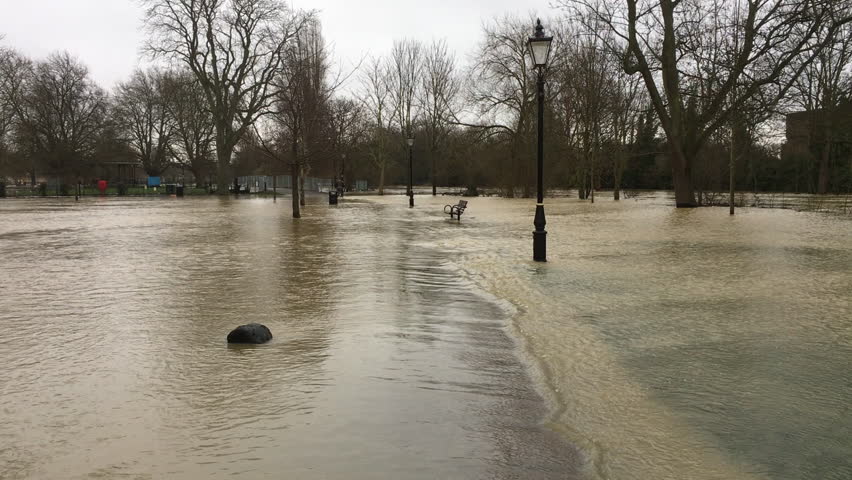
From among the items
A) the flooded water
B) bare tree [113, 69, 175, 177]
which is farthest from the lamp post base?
bare tree [113, 69, 175, 177]

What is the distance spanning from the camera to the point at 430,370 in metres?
5.18

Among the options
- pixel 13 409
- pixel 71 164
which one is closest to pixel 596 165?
pixel 13 409

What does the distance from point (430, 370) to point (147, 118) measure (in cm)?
6747

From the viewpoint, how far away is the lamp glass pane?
451 inches

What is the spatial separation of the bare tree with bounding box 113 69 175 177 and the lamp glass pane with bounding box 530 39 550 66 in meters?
55.8

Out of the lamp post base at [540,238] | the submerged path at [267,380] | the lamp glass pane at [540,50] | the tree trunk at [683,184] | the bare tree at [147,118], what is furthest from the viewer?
the bare tree at [147,118]

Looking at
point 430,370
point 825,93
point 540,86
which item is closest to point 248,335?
point 430,370

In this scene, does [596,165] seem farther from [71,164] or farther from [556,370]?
[71,164]

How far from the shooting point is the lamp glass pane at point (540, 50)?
37.6 feet

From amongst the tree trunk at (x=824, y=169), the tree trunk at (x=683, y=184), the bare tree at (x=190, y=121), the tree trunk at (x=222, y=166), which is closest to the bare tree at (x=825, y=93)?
the tree trunk at (x=824, y=169)

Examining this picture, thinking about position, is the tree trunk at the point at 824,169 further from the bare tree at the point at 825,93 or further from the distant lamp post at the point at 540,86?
the distant lamp post at the point at 540,86

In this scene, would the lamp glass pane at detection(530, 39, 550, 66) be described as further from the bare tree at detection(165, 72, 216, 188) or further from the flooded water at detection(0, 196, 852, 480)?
the bare tree at detection(165, 72, 216, 188)

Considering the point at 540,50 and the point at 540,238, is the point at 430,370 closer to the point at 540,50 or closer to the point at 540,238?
the point at 540,238

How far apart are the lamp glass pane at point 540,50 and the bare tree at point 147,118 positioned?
183 feet
